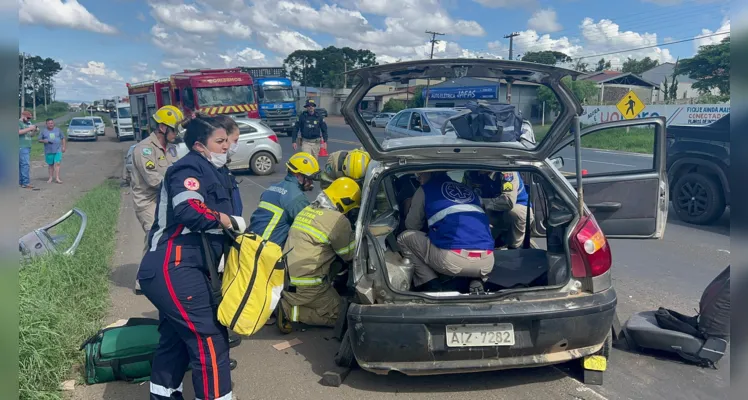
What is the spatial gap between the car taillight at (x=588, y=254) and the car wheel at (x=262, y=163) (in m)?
12.4

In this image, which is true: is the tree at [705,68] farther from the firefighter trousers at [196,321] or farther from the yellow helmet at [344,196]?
the firefighter trousers at [196,321]

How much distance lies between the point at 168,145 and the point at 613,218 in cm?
446

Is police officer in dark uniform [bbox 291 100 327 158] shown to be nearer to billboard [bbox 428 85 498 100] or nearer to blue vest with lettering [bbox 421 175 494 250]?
billboard [bbox 428 85 498 100]

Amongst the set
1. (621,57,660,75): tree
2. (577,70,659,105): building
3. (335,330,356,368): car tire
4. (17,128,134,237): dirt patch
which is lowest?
(335,330,356,368): car tire

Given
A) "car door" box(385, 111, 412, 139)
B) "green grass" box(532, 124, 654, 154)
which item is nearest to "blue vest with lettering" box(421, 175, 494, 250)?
"car door" box(385, 111, 412, 139)

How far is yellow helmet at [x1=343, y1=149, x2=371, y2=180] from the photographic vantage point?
5.66m

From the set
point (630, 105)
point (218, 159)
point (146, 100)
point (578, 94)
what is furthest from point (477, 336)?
point (578, 94)

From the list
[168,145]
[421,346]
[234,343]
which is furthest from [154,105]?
[421,346]

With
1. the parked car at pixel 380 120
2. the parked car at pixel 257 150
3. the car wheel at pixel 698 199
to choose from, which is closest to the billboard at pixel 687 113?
the parked car at pixel 257 150

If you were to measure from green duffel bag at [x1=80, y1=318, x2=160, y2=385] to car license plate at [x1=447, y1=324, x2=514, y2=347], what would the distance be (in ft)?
6.78

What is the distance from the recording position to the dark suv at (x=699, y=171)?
26.5 feet

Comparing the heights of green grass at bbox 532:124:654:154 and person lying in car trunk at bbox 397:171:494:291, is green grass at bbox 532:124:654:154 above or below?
above

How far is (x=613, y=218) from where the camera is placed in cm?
519

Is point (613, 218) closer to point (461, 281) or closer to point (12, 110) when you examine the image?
point (461, 281)
